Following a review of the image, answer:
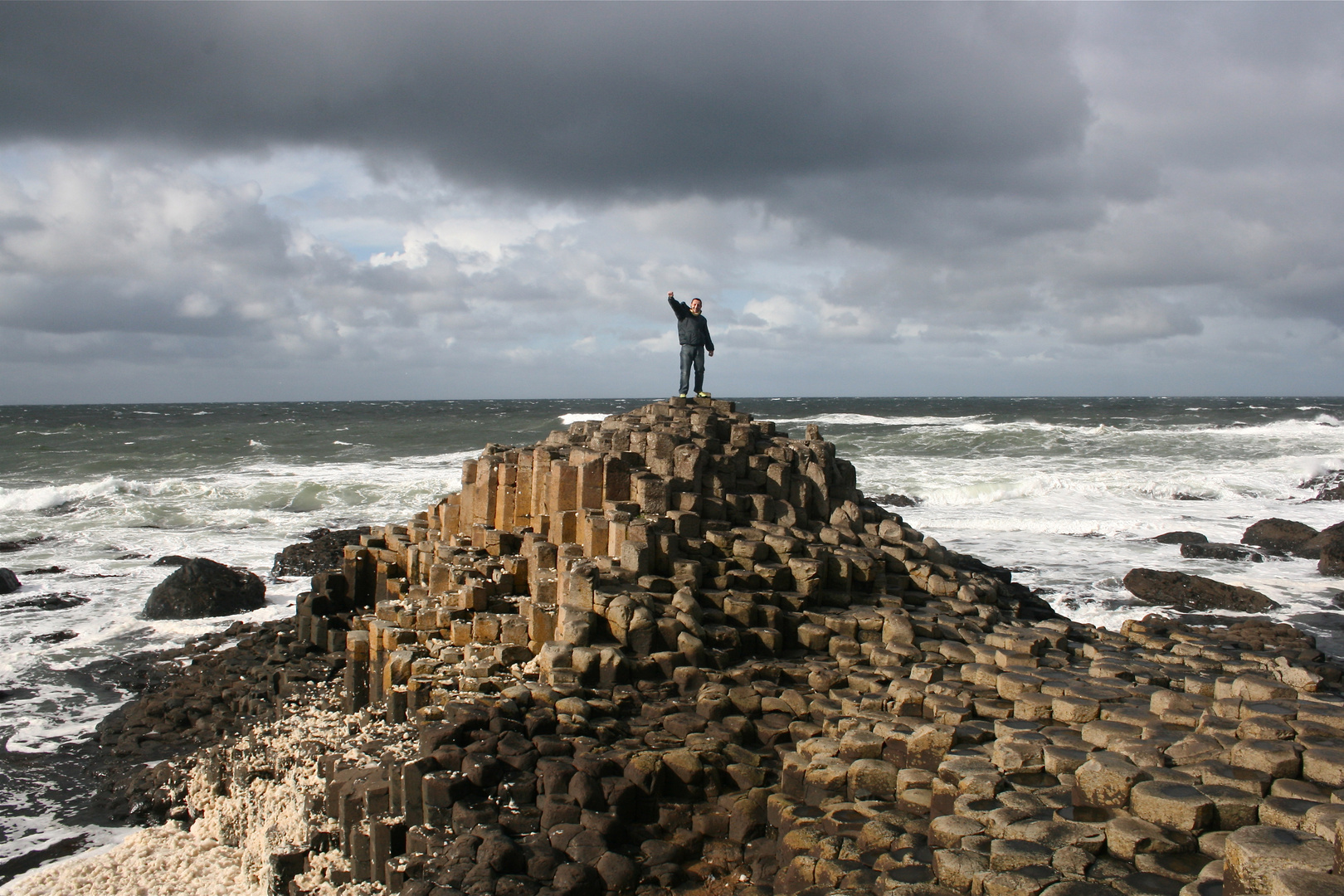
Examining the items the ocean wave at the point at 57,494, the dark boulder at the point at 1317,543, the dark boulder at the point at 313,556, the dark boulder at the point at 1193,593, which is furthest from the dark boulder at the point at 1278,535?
the ocean wave at the point at 57,494

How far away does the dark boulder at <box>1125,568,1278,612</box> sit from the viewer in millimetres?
15484

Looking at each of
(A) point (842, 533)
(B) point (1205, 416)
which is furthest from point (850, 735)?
(B) point (1205, 416)

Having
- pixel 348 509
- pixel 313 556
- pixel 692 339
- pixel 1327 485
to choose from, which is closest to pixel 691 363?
pixel 692 339

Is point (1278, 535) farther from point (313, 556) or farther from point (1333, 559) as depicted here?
point (313, 556)

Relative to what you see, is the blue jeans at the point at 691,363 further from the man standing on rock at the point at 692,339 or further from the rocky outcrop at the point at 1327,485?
the rocky outcrop at the point at 1327,485

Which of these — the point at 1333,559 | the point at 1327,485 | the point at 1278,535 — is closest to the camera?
the point at 1333,559

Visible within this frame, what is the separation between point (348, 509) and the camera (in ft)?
91.7

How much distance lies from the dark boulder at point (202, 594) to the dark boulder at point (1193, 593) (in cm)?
Answer: 1638

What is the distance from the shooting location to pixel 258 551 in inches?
859

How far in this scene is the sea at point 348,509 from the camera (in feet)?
43.2

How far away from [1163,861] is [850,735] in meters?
2.23

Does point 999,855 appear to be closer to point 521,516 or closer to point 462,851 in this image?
point 462,851

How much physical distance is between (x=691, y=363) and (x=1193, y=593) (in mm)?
10098

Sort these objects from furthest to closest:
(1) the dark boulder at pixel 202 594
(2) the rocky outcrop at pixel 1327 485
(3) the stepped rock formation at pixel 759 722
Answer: (2) the rocky outcrop at pixel 1327 485
(1) the dark boulder at pixel 202 594
(3) the stepped rock formation at pixel 759 722
